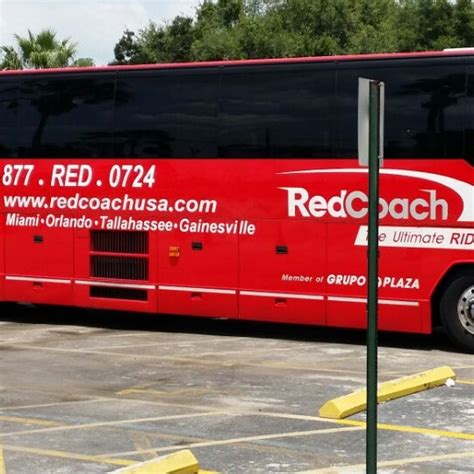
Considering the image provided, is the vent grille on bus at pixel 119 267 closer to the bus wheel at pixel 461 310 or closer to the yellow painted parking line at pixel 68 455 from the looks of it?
the bus wheel at pixel 461 310

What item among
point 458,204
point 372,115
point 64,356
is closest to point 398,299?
point 458,204

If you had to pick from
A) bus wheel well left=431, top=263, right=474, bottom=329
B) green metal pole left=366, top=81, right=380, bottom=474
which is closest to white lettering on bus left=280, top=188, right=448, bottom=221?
bus wheel well left=431, top=263, right=474, bottom=329

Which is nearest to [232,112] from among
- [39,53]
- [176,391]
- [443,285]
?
[443,285]

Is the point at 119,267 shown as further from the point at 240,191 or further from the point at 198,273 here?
the point at 240,191

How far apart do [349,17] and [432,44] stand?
66.1 ft

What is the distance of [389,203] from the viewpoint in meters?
12.8

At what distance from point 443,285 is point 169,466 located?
643 centimetres

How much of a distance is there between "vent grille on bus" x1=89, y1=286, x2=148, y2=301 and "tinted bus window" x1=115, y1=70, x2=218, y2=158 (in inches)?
73.2

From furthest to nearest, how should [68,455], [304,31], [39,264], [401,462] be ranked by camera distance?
[304,31]
[39,264]
[68,455]
[401,462]

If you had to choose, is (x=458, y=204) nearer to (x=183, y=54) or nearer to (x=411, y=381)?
(x=411, y=381)

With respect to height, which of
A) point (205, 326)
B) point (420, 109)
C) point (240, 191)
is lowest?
point (205, 326)

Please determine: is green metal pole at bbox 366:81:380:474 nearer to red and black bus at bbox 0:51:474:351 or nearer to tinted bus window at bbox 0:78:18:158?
red and black bus at bbox 0:51:474:351

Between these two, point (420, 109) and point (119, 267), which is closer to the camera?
point (420, 109)

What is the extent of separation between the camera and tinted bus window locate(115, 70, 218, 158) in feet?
46.1
